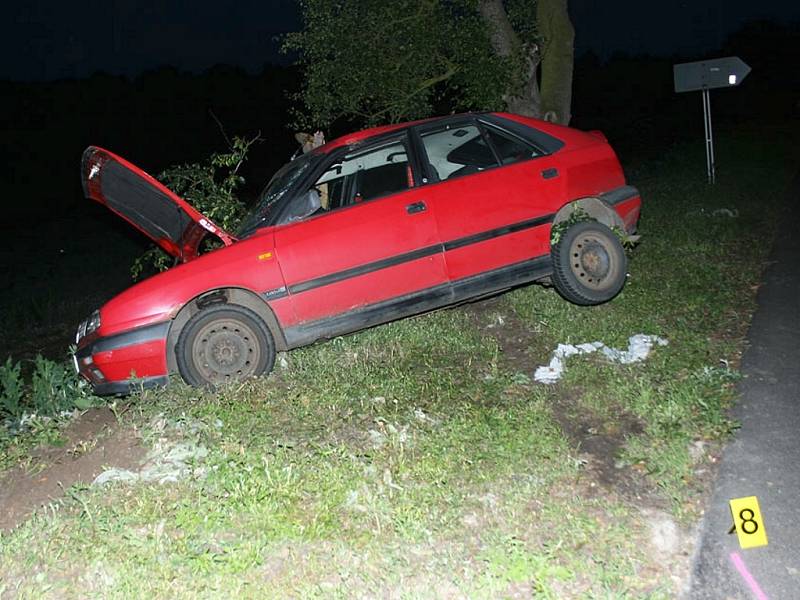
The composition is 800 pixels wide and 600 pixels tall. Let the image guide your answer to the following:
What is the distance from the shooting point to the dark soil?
15.0ft

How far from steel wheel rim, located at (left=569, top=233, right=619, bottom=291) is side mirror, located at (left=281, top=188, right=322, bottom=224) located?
2179 millimetres

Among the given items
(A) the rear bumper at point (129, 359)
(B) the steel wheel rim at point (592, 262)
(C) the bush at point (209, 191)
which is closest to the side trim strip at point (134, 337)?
(A) the rear bumper at point (129, 359)

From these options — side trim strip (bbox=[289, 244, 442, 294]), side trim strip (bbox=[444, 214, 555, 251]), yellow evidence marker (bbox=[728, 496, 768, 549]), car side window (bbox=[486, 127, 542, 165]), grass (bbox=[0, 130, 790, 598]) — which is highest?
car side window (bbox=[486, 127, 542, 165])

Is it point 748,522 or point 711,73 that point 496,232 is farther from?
point 711,73

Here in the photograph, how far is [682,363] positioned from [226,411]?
3256mm

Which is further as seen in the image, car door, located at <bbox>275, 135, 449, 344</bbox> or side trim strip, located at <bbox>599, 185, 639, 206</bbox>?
side trim strip, located at <bbox>599, 185, 639, 206</bbox>

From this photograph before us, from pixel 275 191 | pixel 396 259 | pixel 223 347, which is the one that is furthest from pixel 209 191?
pixel 396 259

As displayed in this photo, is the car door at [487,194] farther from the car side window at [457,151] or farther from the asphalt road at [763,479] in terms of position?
the asphalt road at [763,479]

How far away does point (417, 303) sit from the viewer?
6230 mm

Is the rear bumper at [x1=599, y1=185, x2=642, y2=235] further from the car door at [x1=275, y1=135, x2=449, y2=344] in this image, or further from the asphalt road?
the car door at [x1=275, y1=135, x2=449, y2=344]

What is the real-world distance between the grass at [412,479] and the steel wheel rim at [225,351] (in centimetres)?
23

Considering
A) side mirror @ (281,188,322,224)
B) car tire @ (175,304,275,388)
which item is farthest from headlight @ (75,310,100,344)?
side mirror @ (281,188,322,224)

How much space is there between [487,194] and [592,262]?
1.17 meters

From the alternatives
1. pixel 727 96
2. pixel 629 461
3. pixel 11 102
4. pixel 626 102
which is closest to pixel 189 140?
pixel 11 102
